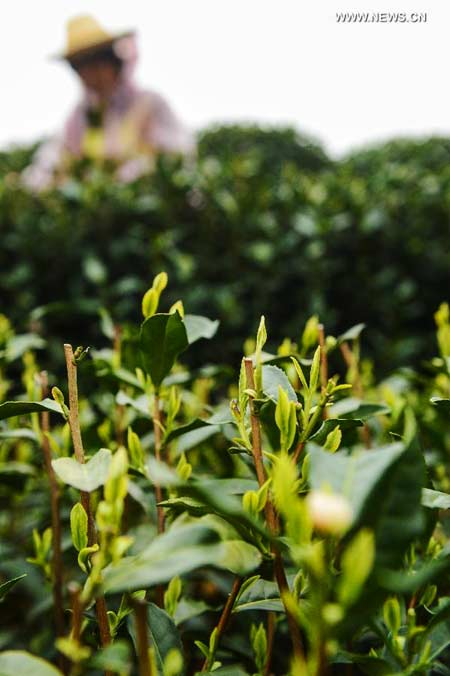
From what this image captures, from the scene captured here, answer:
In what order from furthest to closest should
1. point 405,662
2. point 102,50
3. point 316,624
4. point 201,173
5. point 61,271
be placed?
point 102,50 → point 201,173 → point 61,271 → point 405,662 → point 316,624

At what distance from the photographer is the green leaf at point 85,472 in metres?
0.71

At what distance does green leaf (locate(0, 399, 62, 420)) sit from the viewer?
821 mm

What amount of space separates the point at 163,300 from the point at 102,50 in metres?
3.20

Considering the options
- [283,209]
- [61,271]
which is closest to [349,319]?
[283,209]

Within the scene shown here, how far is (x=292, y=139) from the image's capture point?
11.6 m

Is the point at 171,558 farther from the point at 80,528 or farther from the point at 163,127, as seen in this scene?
the point at 163,127

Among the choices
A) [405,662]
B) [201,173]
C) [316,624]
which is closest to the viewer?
[316,624]

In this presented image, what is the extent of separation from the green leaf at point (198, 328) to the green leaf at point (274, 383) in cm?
23

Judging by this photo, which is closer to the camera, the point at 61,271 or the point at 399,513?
the point at 399,513

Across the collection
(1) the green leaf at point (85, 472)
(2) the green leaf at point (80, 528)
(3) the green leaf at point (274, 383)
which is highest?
(1) the green leaf at point (85, 472)

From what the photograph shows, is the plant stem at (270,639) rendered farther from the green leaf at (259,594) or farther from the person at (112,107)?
the person at (112,107)

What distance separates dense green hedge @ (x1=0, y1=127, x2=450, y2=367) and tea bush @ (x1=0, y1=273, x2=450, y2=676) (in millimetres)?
2013

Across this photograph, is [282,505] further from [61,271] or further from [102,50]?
[102,50]

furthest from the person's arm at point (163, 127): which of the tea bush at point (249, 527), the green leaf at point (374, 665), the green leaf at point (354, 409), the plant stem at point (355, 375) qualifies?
the green leaf at point (374, 665)
